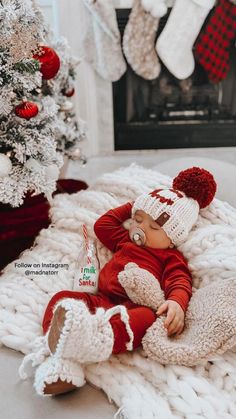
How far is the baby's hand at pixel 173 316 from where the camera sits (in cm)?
93

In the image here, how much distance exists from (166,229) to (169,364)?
12.8 inches

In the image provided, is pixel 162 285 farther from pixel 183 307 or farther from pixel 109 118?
pixel 109 118

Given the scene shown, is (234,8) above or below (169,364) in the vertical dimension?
above

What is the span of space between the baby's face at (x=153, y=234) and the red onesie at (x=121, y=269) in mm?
16

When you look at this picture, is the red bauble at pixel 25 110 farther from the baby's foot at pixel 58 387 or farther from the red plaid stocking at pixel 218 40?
the red plaid stocking at pixel 218 40

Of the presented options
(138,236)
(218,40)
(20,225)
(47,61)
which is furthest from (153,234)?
(218,40)

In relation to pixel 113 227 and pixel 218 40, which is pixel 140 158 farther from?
pixel 113 227

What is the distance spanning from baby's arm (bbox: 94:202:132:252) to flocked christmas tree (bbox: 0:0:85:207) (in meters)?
0.21

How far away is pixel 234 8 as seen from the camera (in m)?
2.18

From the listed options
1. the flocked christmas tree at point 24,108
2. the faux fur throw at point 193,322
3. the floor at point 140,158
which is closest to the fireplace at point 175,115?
the floor at point 140,158

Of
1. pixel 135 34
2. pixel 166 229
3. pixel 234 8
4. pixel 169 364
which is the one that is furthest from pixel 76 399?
pixel 234 8

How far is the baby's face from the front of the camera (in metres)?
1.08

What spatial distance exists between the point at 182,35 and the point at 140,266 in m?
1.55

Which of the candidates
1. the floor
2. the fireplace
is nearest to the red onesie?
the floor
